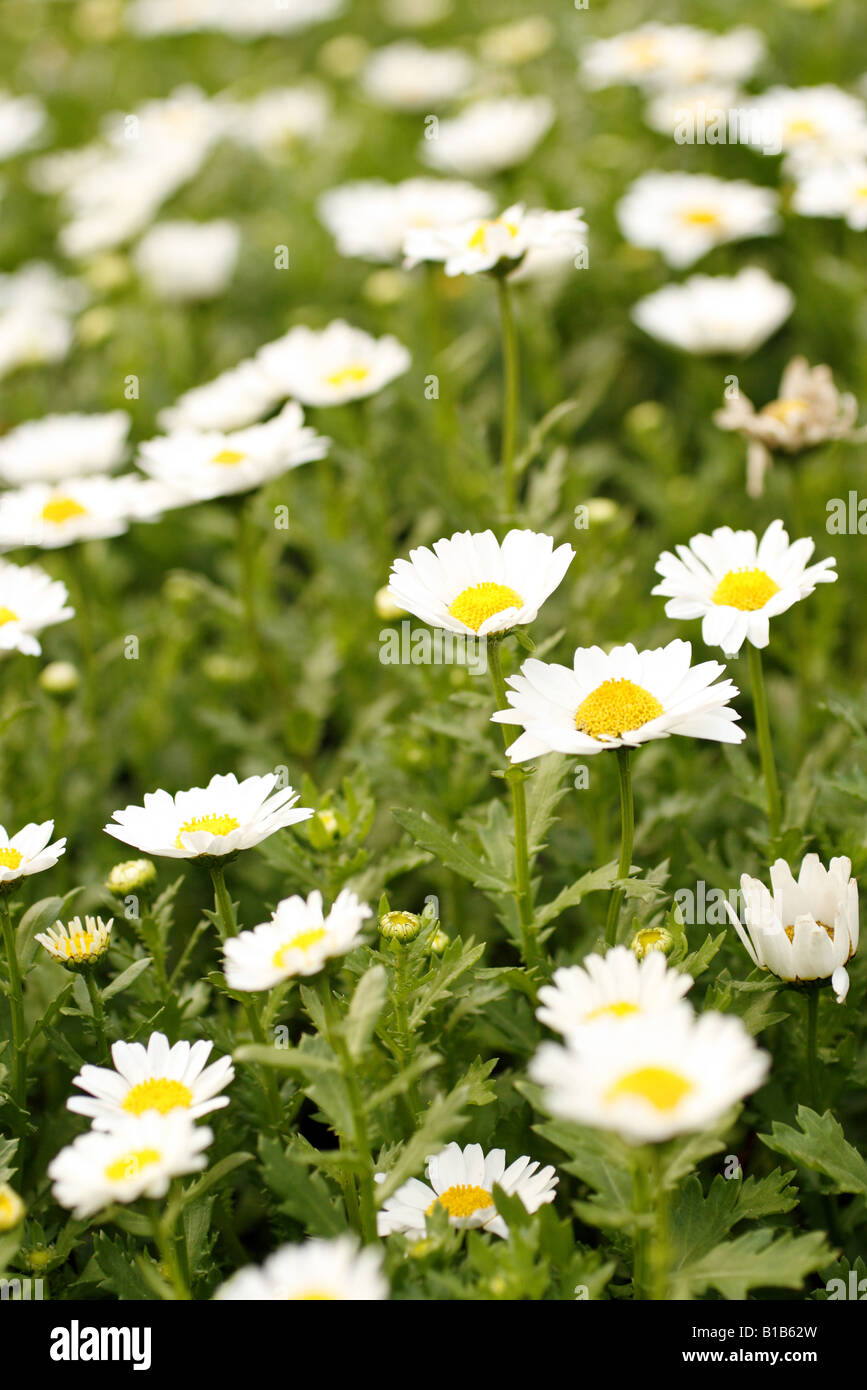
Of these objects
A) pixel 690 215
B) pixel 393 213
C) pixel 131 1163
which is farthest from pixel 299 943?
pixel 690 215

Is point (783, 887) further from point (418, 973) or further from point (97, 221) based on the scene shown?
point (97, 221)

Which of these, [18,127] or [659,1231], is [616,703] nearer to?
[659,1231]

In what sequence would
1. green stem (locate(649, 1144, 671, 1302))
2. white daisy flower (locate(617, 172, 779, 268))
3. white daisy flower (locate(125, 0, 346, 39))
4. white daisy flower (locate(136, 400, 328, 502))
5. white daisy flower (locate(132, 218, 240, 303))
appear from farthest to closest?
white daisy flower (locate(125, 0, 346, 39)) → white daisy flower (locate(132, 218, 240, 303)) → white daisy flower (locate(617, 172, 779, 268)) → white daisy flower (locate(136, 400, 328, 502)) → green stem (locate(649, 1144, 671, 1302))

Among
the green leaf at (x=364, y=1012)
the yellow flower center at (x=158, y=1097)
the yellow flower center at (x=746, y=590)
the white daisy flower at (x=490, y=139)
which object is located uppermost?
the white daisy flower at (x=490, y=139)

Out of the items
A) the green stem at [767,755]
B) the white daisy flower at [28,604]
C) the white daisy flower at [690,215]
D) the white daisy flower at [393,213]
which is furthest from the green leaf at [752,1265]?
the white daisy flower at [690,215]

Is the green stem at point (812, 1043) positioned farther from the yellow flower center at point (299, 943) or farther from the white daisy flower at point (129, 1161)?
the white daisy flower at point (129, 1161)

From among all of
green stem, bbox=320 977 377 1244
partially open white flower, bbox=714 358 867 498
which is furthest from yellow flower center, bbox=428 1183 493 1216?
partially open white flower, bbox=714 358 867 498

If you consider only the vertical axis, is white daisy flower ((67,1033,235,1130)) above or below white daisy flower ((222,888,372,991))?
below

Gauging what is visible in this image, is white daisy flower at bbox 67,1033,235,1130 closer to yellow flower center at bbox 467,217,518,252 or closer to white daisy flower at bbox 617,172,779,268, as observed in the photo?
yellow flower center at bbox 467,217,518,252

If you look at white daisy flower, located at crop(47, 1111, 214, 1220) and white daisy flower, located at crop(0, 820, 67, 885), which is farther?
white daisy flower, located at crop(0, 820, 67, 885)
